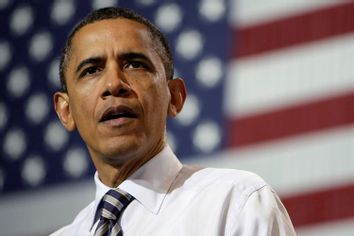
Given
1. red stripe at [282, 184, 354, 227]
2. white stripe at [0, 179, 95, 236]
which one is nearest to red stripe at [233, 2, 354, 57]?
red stripe at [282, 184, 354, 227]

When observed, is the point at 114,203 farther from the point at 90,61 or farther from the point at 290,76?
the point at 290,76

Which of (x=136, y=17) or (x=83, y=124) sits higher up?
(x=136, y=17)

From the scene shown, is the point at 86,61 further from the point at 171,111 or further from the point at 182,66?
the point at 182,66

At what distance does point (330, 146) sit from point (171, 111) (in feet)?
2.30

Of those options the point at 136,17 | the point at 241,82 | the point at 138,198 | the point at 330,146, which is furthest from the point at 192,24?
the point at 138,198

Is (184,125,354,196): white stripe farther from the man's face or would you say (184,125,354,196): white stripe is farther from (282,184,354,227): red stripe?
the man's face

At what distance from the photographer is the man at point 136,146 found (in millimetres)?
1218

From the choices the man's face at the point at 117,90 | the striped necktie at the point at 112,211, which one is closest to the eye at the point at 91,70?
the man's face at the point at 117,90

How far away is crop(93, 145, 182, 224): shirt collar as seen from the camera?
1.31 meters

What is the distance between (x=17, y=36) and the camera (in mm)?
2570

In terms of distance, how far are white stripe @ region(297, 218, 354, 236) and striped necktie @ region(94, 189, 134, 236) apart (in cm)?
79

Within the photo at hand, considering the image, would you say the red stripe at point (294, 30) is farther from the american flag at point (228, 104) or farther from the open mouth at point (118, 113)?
the open mouth at point (118, 113)

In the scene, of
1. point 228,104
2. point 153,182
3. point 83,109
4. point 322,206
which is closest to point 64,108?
point 83,109

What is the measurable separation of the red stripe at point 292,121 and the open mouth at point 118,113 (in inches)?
33.2
